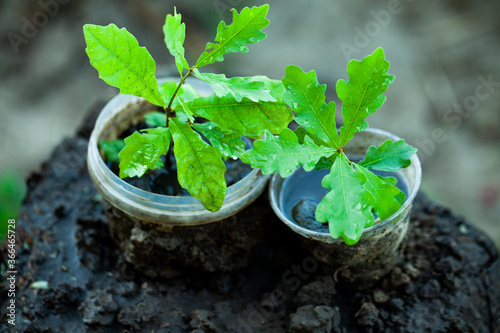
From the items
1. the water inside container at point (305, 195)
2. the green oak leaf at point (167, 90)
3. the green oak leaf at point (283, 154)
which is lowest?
the water inside container at point (305, 195)

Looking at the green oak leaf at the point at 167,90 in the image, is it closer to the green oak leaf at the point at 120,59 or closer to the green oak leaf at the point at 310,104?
the green oak leaf at the point at 120,59

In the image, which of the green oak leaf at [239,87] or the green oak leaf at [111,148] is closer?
the green oak leaf at [239,87]

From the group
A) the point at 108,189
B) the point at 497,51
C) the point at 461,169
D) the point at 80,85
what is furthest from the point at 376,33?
the point at 108,189

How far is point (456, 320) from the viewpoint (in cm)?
154

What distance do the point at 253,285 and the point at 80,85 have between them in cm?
214

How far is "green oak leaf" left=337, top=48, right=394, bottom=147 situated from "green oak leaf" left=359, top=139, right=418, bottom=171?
3.4 inches

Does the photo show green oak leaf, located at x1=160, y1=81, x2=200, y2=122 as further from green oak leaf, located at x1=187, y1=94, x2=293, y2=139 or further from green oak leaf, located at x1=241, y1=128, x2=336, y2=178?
green oak leaf, located at x1=241, y1=128, x2=336, y2=178

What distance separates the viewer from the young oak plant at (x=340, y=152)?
124 cm

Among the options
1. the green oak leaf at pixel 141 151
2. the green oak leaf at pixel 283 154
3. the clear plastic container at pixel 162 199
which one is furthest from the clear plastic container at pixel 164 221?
the green oak leaf at pixel 283 154

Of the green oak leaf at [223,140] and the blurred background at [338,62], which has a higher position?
the green oak leaf at [223,140]

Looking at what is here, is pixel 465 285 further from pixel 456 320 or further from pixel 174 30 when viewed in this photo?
pixel 174 30

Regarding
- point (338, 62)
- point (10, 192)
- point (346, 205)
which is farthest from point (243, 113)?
point (338, 62)

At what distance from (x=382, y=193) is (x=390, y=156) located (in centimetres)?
12

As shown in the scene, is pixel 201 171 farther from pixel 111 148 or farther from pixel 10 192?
pixel 10 192
